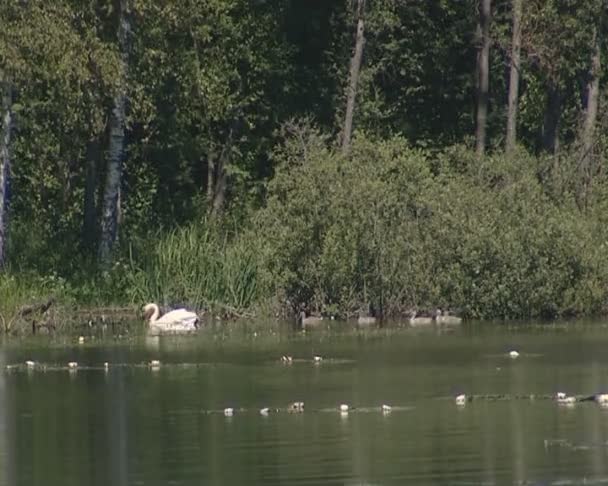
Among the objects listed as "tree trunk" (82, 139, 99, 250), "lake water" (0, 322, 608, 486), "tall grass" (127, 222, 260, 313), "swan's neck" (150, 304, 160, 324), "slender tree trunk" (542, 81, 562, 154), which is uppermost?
"slender tree trunk" (542, 81, 562, 154)

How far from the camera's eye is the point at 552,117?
1889 inches

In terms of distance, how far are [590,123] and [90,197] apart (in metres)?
10.9

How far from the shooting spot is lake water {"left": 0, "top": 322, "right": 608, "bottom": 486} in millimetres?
18266

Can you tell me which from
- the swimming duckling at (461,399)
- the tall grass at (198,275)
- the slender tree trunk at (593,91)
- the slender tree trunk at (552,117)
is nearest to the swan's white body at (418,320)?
the tall grass at (198,275)

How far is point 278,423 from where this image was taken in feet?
70.1

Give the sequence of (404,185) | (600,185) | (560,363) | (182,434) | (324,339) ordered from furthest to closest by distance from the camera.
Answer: (600,185), (404,185), (324,339), (560,363), (182,434)

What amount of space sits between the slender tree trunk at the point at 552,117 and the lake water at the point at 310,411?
15158 mm

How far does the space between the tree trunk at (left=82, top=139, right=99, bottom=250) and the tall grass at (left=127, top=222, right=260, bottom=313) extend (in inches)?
144

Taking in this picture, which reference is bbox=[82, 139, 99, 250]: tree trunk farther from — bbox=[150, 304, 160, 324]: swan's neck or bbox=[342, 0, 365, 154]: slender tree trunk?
bbox=[150, 304, 160, 324]: swan's neck

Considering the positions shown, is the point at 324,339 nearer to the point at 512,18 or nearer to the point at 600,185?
the point at 600,185

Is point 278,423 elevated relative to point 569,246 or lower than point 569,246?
lower

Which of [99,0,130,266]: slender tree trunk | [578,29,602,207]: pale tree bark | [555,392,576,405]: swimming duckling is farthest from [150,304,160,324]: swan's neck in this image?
[555,392,576,405]: swimming duckling

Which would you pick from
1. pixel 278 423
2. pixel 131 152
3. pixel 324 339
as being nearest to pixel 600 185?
pixel 324 339

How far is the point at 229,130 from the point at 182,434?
27953 millimetres
